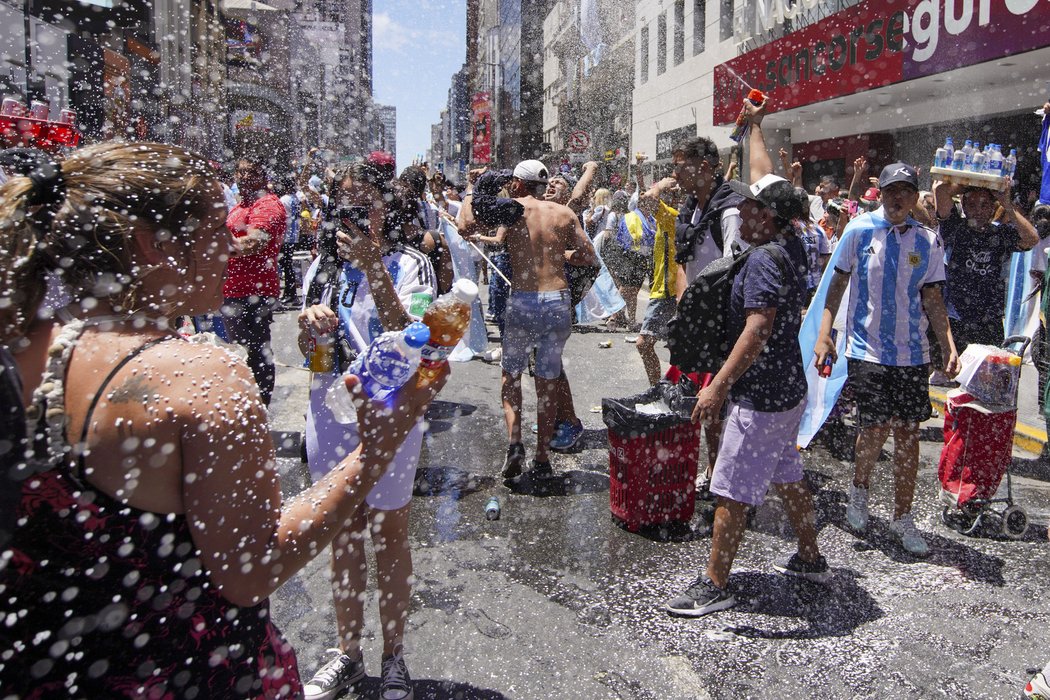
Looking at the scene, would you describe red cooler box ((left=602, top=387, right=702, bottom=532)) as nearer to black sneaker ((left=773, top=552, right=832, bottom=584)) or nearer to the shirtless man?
black sneaker ((left=773, top=552, right=832, bottom=584))

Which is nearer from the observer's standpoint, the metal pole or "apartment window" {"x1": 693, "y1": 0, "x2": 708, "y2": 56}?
the metal pole

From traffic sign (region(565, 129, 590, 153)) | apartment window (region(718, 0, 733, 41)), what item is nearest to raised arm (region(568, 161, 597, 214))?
traffic sign (region(565, 129, 590, 153))

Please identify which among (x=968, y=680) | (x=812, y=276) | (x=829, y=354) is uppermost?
(x=812, y=276)

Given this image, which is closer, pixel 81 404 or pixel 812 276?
pixel 81 404

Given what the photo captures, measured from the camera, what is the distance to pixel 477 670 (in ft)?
9.66

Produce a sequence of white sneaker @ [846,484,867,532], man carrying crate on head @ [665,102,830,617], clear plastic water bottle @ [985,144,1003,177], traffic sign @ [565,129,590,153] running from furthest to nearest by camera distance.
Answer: traffic sign @ [565,129,590,153]
clear plastic water bottle @ [985,144,1003,177]
white sneaker @ [846,484,867,532]
man carrying crate on head @ [665,102,830,617]

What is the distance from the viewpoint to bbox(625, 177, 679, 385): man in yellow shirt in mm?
5996

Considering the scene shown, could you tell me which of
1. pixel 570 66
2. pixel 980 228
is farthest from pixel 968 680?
pixel 570 66

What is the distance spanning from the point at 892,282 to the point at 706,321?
1235 mm

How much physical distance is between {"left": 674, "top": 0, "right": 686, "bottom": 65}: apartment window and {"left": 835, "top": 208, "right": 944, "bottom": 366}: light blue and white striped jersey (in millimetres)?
22033

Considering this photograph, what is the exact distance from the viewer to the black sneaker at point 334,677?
2693 millimetres

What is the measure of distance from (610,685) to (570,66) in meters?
47.5

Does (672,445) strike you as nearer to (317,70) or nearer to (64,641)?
(64,641)

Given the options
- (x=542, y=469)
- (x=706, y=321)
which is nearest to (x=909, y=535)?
(x=706, y=321)
